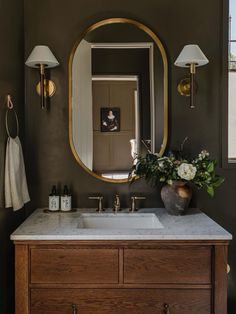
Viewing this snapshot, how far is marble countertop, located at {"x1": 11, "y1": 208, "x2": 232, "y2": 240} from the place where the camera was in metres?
1.77

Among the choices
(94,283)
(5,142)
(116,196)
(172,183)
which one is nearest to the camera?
(94,283)

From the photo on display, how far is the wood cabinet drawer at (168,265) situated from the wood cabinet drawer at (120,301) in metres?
0.06

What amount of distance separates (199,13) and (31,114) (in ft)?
4.09

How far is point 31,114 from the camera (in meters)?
2.39

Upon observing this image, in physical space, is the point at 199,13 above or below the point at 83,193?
above

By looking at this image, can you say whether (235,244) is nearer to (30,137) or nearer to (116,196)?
(116,196)

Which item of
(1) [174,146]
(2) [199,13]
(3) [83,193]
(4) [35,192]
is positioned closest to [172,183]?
(1) [174,146]

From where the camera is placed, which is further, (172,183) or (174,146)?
(174,146)

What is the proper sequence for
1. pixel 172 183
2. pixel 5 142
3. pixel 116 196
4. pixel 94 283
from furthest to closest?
pixel 116 196
pixel 172 183
pixel 5 142
pixel 94 283

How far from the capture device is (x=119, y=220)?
2199 millimetres

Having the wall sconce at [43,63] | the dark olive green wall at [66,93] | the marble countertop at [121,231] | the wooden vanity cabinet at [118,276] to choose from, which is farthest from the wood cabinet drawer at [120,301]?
the wall sconce at [43,63]

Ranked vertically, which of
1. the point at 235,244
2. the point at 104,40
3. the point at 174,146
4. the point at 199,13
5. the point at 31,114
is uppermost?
the point at 199,13

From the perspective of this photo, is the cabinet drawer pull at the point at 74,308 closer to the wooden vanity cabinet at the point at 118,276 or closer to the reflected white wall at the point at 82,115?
the wooden vanity cabinet at the point at 118,276

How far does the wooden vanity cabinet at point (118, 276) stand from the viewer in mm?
1780
